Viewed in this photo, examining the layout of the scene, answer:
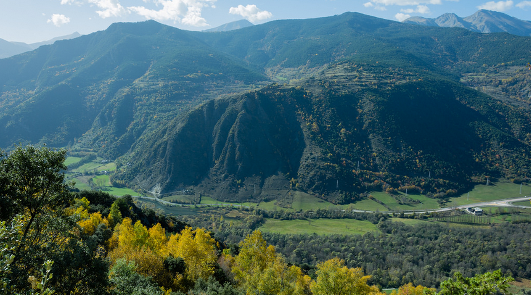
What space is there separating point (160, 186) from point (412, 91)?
184m

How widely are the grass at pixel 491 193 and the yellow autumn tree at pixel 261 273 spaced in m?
132

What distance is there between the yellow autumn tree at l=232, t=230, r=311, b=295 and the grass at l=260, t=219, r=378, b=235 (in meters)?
71.5

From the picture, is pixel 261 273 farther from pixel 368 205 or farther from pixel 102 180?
pixel 102 180

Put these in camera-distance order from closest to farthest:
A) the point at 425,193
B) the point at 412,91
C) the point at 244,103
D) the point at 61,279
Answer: the point at 61,279, the point at 425,193, the point at 244,103, the point at 412,91

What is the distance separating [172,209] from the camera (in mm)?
132500

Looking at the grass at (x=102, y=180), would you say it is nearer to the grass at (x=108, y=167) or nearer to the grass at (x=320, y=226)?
the grass at (x=108, y=167)

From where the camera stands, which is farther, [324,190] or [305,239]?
[324,190]

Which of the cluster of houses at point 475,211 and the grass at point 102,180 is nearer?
the cluster of houses at point 475,211

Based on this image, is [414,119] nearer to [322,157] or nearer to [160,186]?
[322,157]

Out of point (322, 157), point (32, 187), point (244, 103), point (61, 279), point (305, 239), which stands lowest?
point (305, 239)

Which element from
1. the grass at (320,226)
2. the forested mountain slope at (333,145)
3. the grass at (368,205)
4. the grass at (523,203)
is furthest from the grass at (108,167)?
→ the grass at (523,203)

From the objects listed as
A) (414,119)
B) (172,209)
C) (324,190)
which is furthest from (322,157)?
(172,209)

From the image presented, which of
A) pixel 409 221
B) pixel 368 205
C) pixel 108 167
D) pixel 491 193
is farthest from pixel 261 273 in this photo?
pixel 108 167

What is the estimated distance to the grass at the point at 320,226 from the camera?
4390 inches
